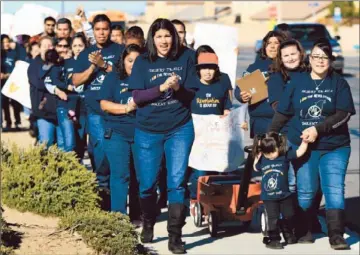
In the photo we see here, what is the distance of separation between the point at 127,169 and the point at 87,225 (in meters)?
2.15

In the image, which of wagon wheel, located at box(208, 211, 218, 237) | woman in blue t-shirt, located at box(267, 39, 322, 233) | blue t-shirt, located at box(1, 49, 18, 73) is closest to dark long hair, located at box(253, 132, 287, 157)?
woman in blue t-shirt, located at box(267, 39, 322, 233)

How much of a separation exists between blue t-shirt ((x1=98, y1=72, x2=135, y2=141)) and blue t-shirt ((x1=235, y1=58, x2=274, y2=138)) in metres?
1.24

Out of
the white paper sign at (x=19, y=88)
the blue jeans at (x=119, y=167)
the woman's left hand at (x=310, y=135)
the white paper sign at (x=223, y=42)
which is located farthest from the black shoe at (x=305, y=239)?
the white paper sign at (x=19, y=88)

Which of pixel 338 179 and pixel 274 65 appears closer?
pixel 338 179

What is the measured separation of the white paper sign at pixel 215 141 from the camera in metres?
9.45

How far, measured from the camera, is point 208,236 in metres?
8.52

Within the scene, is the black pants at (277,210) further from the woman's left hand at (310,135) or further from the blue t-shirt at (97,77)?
the blue t-shirt at (97,77)

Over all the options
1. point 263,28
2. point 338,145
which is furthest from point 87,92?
point 263,28

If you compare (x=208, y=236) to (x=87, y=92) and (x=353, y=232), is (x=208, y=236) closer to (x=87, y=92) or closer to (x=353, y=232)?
(x=353, y=232)

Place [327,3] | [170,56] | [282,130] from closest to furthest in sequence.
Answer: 1. [170,56]
2. [282,130]
3. [327,3]

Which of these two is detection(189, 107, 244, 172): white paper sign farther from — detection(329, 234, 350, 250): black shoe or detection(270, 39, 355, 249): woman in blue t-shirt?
detection(329, 234, 350, 250): black shoe

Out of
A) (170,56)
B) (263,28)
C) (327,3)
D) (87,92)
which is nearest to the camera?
(170,56)

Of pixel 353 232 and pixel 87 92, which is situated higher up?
pixel 87 92

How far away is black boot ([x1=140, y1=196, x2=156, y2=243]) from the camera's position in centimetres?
809
